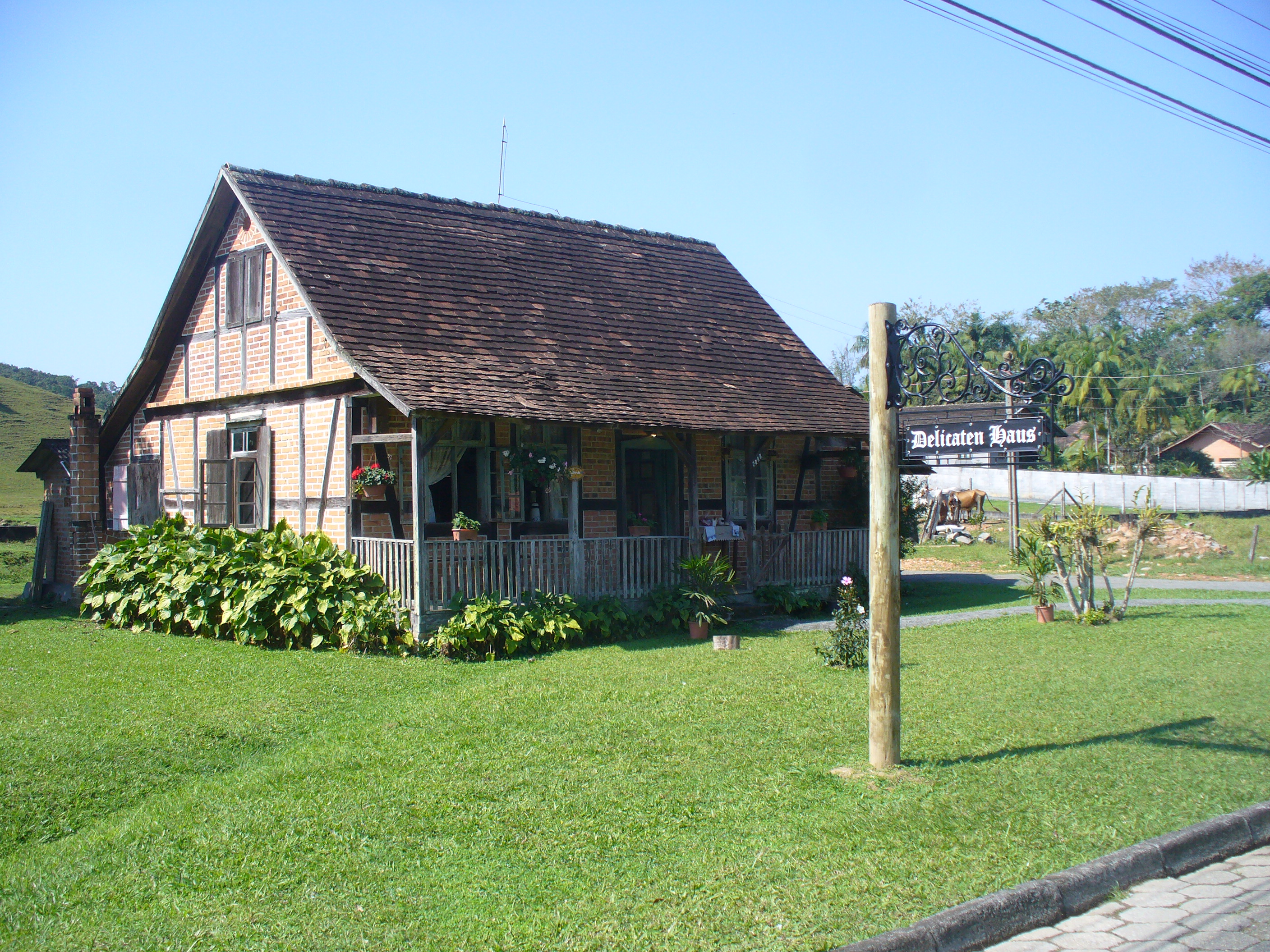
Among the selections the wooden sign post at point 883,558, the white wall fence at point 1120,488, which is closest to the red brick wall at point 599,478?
the wooden sign post at point 883,558

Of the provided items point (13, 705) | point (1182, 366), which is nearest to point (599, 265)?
point (13, 705)

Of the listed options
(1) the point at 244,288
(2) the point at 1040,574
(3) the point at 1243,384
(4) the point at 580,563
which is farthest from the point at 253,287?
(3) the point at 1243,384

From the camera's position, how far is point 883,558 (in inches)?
275

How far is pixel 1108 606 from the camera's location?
14.8 metres

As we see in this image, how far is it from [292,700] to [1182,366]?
7379cm

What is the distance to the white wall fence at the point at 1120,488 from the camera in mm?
40188

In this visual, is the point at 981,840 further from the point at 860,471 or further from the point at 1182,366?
the point at 1182,366

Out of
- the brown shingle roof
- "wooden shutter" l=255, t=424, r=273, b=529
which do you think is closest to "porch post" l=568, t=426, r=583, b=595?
the brown shingle roof

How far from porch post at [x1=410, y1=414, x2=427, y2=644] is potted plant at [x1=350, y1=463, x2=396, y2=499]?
108cm

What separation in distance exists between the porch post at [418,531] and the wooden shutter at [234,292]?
17.0 ft

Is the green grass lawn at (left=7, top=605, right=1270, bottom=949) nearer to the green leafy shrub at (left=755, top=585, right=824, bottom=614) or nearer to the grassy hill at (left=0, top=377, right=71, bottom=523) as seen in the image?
the green leafy shrub at (left=755, top=585, right=824, bottom=614)

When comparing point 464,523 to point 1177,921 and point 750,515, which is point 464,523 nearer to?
point 750,515

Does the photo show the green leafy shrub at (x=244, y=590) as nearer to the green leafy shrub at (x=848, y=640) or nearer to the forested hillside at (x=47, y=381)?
the green leafy shrub at (x=848, y=640)

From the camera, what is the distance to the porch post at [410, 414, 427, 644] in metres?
11.7
